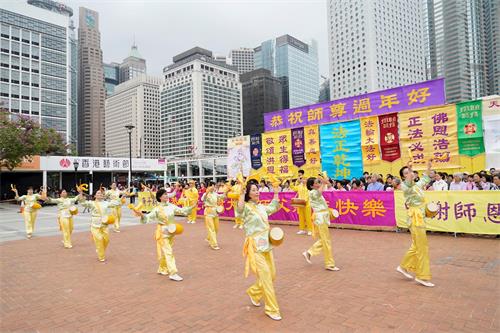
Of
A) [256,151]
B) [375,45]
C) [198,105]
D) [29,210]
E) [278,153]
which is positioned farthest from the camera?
[375,45]

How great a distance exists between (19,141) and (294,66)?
150930mm

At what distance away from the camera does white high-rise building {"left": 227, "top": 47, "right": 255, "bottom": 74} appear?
650 ft

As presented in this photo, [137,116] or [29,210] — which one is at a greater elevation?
[137,116]

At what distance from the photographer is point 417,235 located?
5270 millimetres

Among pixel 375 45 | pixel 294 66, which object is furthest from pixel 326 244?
pixel 294 66

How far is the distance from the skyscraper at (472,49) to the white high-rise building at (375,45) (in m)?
38.8

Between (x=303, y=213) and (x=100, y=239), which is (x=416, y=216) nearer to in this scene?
(x=303, y=213)

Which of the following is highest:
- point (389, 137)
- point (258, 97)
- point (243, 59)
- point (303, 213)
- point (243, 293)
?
point (243, 59)

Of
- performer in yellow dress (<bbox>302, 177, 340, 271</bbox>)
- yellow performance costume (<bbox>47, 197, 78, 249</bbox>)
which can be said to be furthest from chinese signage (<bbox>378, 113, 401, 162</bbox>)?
yellow performance costume (<bbox>47, 197, 78, 249</bbox>)

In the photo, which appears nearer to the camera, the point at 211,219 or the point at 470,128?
the point at 211,219

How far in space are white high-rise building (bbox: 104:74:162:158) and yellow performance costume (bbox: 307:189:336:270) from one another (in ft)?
Answer: 394

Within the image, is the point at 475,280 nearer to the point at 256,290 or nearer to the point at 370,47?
the point at 256,290

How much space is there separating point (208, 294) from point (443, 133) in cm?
990

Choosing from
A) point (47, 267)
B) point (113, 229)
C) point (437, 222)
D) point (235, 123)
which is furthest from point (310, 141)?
point (235, 123)
